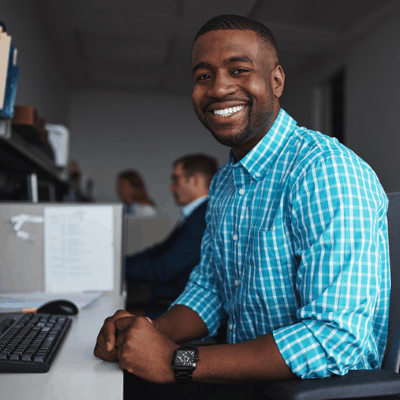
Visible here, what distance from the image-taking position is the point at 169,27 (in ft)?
11.4

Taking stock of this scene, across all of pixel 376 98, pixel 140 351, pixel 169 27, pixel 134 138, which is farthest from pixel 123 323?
pixel 134 138

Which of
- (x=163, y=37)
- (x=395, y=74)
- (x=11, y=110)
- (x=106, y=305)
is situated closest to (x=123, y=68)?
(x=163, y=37)

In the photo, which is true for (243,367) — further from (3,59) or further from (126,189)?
(126,189)

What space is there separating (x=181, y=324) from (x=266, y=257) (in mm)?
303

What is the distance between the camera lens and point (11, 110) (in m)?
1.09

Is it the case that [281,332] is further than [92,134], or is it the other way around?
[92,134]

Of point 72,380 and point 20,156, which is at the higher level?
point 20,156

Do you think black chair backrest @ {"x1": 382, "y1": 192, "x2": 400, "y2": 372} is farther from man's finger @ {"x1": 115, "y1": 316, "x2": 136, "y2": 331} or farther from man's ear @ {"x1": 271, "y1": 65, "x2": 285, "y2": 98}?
man's finger @ {"x1": 115, "y1": 316, "x2": 136, "y2": 331}

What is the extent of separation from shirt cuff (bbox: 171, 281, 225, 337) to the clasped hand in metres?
0.33

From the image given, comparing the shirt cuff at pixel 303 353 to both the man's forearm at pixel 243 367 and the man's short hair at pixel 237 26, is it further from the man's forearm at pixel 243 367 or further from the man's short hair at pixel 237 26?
the man's short hair at pixel 237 26

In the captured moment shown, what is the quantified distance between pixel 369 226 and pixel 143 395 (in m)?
0.73

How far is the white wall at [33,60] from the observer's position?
235 centimetres

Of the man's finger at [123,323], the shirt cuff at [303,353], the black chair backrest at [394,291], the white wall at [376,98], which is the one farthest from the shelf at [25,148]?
the white wall at [376,98]

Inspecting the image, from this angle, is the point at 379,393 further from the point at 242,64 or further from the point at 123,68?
the point at 123,68
